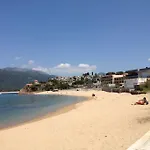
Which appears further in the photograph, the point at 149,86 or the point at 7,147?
the point at 149,86

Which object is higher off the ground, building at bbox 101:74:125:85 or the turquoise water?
building at bbox 101:74:125:85

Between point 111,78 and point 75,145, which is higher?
point 111,78

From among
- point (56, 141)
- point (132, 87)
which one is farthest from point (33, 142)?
point (132, 87)

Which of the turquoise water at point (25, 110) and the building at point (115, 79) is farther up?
the building at point (115, 79)

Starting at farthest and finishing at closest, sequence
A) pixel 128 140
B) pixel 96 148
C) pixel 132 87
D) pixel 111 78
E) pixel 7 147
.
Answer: pixel 111 78
pixel 132 87
pixel 7 147
pixel 128 140
pixel 96 148

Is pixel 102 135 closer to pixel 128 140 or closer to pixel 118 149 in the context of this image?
pixel 128 140

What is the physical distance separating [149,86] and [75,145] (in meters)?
65.9

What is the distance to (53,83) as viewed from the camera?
18725 centimetres

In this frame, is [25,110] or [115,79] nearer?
[25,110]

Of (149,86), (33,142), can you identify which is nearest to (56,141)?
(33,142)

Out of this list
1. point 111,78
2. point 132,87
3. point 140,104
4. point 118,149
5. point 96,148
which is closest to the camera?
point 118,149

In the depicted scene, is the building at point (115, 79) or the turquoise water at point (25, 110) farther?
the building at point (115, 79)

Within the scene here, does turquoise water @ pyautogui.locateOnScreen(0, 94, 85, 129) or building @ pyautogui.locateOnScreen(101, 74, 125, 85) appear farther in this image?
building @ pyautogui.locateOnScreen(101, 74, 125, 85)

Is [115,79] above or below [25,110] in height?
above
